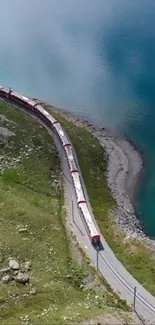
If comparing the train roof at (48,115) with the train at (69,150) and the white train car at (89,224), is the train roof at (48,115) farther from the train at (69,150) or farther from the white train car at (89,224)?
the white train car at (89,224)

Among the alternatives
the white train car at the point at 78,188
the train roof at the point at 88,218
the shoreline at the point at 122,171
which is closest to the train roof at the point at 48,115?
the shoreline at the point at 122,171

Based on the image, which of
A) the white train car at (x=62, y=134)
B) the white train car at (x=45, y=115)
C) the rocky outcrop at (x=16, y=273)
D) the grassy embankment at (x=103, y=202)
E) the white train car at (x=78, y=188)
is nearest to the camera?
the rocky outcrop at (x=16, y=273)

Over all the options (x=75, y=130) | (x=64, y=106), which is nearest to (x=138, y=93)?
(x=64, y=106)

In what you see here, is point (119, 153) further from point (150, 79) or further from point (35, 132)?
point (150, 79)

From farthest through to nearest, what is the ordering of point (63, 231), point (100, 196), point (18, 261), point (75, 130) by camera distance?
point (75, 130) → point (100, 196) → point (63, 231) → point (18, 261)

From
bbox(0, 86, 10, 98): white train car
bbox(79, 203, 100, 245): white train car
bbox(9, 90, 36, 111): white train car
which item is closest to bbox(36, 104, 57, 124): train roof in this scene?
bbox(9, 90, 36, 111): white train car

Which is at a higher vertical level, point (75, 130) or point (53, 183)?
point (75, 130)

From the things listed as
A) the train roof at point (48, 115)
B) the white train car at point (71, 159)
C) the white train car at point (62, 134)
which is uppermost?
the train roof at point (48, 115)
